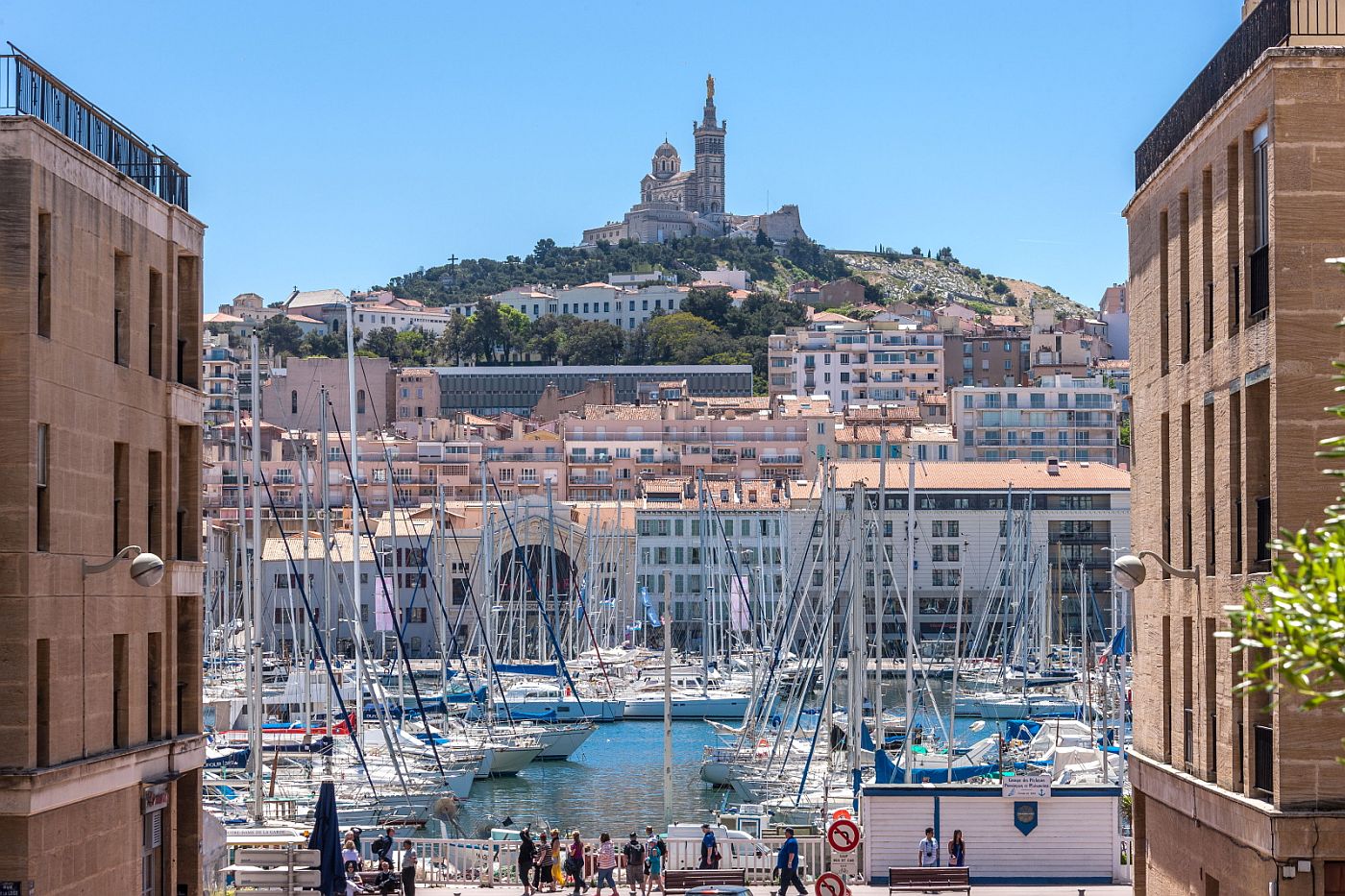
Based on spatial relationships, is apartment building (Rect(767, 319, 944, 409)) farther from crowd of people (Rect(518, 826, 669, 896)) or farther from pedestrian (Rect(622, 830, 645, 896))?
pedestrian (Rect(622, 830, 645, 896))

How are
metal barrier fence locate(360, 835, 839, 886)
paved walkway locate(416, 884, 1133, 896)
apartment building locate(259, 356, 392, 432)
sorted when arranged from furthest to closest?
apartment building locate(259, 356, 392, 432), metal barrier fence locate(360, 835, 839, 886), paved walkway locate(416, 884, 1133, 896)

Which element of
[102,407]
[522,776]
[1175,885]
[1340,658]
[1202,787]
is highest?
[102,407]

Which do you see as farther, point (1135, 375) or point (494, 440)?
point (494, 440)

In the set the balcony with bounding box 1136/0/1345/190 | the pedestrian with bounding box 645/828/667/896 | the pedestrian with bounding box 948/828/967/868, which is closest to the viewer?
the balcony with bounding box 1136/0/1345/190

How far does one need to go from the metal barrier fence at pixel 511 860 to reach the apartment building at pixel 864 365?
127 m

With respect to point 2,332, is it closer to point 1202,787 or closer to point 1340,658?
point 1202,787

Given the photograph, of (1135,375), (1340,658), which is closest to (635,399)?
(1135,375)

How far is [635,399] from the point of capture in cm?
17375

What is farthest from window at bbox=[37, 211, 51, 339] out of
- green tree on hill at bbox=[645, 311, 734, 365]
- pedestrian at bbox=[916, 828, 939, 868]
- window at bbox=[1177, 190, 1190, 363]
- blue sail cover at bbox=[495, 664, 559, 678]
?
green tree on hill at bbox=[645, 311, 734, 365]

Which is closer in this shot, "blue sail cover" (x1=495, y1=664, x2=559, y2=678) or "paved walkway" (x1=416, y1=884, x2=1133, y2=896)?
"paved walkway" (x1=416, y1=884, x2=1133, y2=896)

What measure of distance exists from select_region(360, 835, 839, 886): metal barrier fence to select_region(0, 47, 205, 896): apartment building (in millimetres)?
8082

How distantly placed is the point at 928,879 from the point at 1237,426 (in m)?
10.2

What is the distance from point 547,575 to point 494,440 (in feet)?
91.9

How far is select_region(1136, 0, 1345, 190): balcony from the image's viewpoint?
1784 cm
